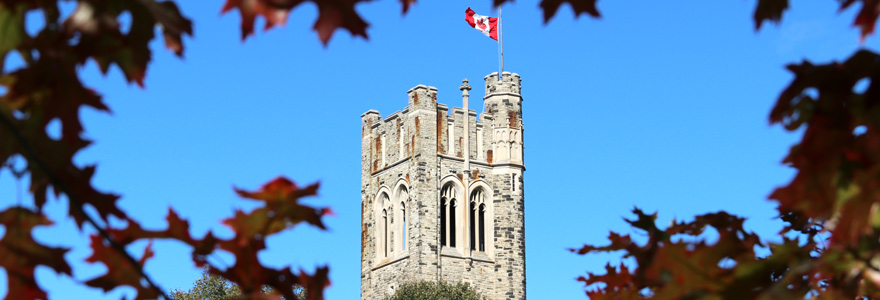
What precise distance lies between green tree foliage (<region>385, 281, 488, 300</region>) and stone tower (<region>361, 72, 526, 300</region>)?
0.86 meters

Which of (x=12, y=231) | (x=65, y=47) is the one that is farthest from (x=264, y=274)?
(x=65, y=47)

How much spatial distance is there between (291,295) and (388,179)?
37.5 meters

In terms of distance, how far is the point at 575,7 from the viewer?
5.99ft

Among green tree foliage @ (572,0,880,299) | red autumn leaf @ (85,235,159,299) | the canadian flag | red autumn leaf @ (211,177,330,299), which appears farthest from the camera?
the canadian flag

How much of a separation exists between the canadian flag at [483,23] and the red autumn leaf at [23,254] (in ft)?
128

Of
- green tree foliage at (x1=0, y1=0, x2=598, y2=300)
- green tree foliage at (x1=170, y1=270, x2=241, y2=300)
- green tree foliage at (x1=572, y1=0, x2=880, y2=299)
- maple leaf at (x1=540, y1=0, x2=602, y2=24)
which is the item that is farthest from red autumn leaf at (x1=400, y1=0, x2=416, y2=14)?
green tree foliage at (x1=170, y1=270, x2=241, y2=300)

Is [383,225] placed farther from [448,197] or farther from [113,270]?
[113,270]

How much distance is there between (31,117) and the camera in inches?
61.3

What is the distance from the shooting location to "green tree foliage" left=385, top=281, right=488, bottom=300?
34.9m

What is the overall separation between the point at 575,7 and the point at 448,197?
3660 cm

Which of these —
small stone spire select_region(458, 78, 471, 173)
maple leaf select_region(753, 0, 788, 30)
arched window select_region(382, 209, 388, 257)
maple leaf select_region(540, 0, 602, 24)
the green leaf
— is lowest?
the green leaf

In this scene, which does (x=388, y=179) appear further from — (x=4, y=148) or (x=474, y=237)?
(x=4, y=148)

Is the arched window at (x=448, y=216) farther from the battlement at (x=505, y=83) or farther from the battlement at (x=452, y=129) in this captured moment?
the battlement at (x=505, y=83)

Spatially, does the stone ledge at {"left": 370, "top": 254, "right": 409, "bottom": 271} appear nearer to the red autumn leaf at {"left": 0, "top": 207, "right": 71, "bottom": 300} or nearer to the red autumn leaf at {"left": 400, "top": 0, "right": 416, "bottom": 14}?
the red autumn leaf at {"left": 0, "top": 207, "right": 71, "bottom": 300}
